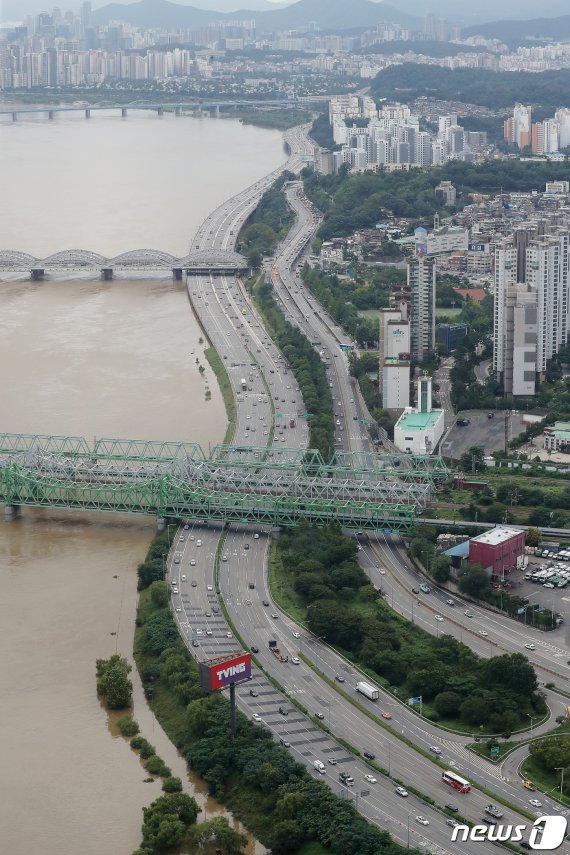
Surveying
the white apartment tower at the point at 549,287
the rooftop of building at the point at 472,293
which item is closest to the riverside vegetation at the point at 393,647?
the white apartment tower at the point at 549,287

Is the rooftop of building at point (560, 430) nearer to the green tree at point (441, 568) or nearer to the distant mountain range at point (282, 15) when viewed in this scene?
the green tree at point (441, 568)

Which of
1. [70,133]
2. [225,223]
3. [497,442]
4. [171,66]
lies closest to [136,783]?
[497,442]

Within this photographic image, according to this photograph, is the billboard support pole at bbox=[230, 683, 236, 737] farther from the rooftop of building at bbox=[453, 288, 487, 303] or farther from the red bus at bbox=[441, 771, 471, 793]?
the rooftop of building at bbox=[453, 288, 487, 303]

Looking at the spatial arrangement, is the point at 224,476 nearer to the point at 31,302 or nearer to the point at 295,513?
the point at 295,513

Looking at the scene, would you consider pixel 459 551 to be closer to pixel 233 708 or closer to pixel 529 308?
pixel 233 708

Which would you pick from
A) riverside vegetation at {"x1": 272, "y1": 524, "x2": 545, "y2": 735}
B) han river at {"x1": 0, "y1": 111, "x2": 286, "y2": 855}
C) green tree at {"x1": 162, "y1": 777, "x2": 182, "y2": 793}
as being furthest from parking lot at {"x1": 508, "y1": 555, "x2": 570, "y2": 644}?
green tree at {"x1": 162, "y1": 777, "x2": 182, "y2": 793}

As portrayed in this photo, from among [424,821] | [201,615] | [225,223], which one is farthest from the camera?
[225,223]
